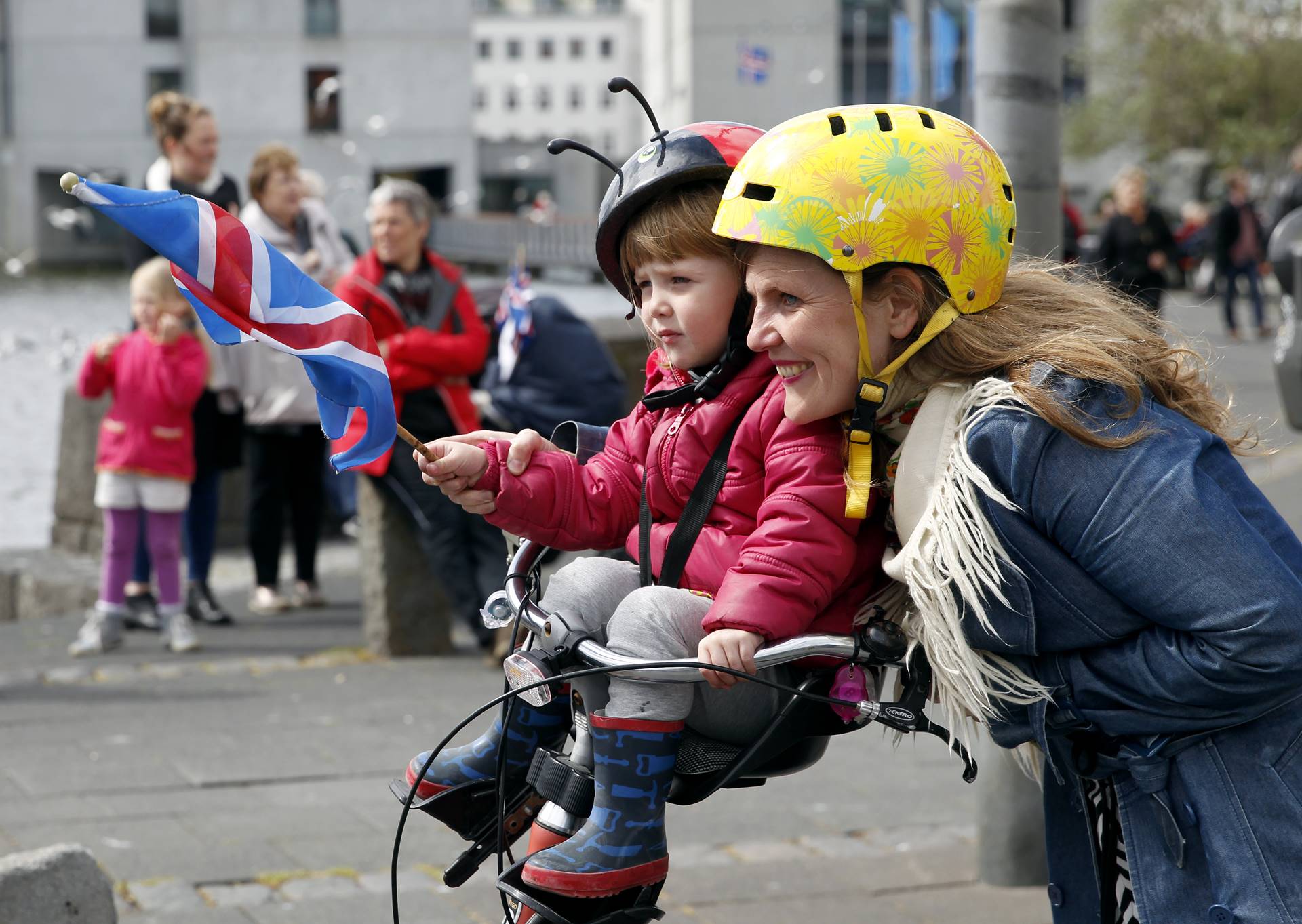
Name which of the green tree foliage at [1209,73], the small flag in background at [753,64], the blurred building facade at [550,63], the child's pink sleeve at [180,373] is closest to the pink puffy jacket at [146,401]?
the child's pink sleeve at [180,373]

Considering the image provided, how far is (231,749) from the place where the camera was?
18.5ft

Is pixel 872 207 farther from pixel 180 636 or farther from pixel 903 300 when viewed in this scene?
pixel 180 636

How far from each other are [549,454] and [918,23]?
21910 mm

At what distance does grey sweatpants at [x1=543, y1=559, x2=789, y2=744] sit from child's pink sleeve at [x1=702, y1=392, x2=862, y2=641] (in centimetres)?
7

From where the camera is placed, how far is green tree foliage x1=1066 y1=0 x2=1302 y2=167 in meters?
37.7

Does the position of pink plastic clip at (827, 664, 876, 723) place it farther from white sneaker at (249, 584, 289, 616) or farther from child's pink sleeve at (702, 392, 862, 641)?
white sneaker at (249, 584, 289, 616)

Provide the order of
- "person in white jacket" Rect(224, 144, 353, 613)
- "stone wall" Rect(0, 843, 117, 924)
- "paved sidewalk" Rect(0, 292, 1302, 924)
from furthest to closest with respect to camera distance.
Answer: "person in white jacket" Rect(224, 144, 353, 613)
"paved sidewalk" Rect(0, 292, 1302, 924)
"stone wall" Rect(0, 843, 117, 924)

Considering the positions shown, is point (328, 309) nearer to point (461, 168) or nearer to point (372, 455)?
point (372, 455)

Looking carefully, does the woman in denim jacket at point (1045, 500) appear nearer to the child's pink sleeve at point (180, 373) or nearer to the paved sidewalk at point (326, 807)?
the paved sidewalk at point (326, 807)

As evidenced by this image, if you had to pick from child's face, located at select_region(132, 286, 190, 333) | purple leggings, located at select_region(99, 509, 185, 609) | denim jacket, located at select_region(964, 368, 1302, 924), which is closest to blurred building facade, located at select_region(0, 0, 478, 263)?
child's face, located at select_region(132, 286, 190, 333)

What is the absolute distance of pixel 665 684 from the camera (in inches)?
91.6

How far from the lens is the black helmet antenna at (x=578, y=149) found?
2.53 m

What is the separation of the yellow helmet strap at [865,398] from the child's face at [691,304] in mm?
273

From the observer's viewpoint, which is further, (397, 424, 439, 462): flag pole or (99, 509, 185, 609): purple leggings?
(99, 509, 185, 609): purple leggings
